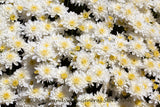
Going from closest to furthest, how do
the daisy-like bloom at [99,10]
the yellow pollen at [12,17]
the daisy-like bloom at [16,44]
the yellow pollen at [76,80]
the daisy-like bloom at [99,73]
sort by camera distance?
1. the yellow pollen at [76,80]
2. the daisy-like bloom at [99,73]
3. the daisy-like bloom at [16,44]
4. the yellow pollen at [12,17]
5. the daisy-like bloom at [99,10]

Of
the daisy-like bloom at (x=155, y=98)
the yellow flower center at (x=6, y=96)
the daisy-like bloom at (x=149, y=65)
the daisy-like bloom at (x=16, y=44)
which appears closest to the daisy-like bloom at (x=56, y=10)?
the daisy-like bloom at (x=16, y=44)

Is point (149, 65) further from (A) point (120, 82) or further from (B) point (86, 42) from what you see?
(B) point (86, 42)

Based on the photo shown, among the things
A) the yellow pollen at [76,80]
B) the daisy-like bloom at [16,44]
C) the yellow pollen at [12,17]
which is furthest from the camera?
the yellow pollen at [12,17]

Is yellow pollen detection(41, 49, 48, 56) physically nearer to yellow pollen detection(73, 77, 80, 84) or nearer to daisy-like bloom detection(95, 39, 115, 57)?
yellow pollen detection(73, 77, 80, 84)

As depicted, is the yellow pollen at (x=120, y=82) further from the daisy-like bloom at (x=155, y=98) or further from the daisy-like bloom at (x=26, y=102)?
the daisy-like bloom at (x=26, y=102)

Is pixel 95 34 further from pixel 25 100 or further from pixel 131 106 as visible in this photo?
pixel 25 100

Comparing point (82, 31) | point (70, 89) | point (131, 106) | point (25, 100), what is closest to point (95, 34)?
point (82, 31)

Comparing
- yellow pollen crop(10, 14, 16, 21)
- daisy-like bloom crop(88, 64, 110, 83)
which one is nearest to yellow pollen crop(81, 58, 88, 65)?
daisy-like bloom crop(88, 64, 110, 83)

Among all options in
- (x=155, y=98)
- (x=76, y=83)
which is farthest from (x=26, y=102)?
(x=155, y=98)
